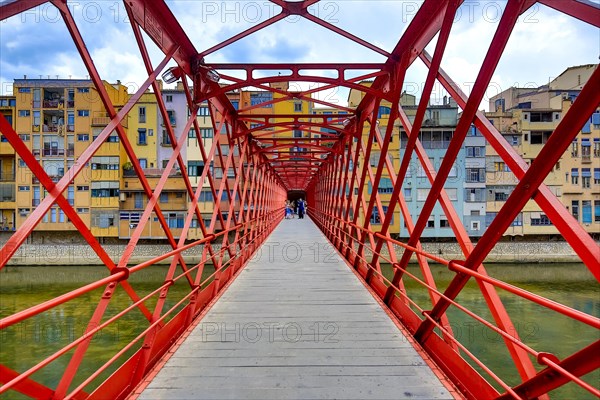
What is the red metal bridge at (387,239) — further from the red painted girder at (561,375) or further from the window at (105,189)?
the window at (105,189)

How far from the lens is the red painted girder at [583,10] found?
2.09 meters

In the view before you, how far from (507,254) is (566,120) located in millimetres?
32021

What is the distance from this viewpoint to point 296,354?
339cm

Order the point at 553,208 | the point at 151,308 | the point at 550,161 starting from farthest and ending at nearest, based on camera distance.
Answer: the point at 151,308, the point at 553,208, the point at 550,161

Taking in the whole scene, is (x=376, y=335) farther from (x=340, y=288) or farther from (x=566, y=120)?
(x=566, y=120)

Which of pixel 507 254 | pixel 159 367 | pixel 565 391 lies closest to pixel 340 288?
pixel 159 367

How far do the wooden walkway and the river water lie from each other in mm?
9315

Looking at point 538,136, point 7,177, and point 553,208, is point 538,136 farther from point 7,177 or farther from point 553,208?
point 7,177

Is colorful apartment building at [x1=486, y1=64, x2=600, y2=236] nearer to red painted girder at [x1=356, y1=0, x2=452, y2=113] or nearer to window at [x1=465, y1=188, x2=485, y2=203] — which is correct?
window at [x1=465, y1=188, x2=485, y2=203]

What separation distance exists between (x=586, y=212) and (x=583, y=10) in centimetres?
3540

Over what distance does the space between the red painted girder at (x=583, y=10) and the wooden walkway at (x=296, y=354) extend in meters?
2.44

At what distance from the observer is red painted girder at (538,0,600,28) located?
209 cm

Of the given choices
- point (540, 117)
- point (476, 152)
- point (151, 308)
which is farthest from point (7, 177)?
point (540, 117)

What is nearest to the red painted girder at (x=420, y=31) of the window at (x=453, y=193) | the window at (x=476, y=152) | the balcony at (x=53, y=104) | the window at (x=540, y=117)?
the window at (x=453, y=193)
